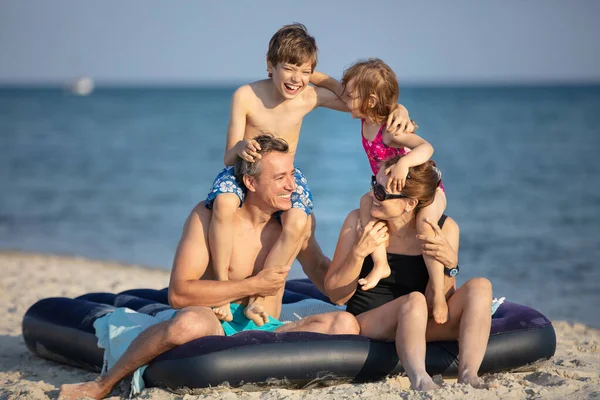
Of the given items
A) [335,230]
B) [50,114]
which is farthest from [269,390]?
[50,114]

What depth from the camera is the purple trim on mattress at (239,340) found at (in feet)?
15.6

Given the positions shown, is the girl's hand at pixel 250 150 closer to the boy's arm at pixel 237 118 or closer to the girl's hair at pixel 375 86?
the boy's arm at pixel 237 118

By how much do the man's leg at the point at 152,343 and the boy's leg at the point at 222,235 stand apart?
0.19 m

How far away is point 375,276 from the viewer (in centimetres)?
497

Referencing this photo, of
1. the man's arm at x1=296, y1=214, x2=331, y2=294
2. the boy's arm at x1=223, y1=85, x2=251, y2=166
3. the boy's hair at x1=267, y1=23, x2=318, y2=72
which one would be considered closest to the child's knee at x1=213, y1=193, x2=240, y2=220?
the boy's arm at x1=223, y1=85, x2=251, y2=166

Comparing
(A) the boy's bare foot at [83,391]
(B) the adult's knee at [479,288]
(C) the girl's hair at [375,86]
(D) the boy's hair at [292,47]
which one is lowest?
(A) the boy's bare foot at [83,391]

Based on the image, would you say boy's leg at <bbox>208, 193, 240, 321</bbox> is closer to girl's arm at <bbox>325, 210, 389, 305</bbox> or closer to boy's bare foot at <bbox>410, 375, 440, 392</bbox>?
girl's arm at <bbox>325, 210, 389, 305</bbox>

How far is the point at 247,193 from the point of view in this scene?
5410 mm

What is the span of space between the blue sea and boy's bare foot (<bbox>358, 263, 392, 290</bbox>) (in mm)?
3988

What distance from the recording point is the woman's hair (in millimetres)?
4895

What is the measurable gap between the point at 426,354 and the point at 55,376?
2558 mm

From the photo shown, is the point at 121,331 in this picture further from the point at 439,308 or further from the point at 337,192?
the point at 337,192

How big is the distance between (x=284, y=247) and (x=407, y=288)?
2.59 ft

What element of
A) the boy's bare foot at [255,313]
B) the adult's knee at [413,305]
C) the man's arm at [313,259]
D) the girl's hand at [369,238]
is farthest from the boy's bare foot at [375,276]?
the man's arm at [313,259]
